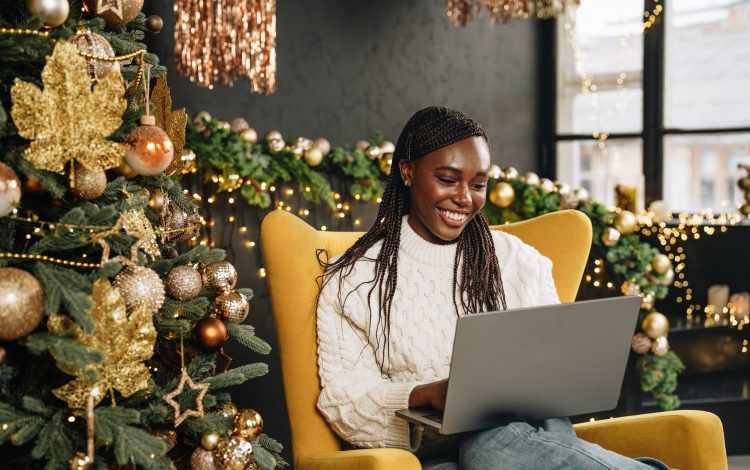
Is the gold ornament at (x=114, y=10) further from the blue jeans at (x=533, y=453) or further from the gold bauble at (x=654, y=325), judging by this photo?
the gold bauble at (x=654, y=325)

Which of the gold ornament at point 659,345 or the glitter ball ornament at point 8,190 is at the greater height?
the glitter ball ornament at point 8,190

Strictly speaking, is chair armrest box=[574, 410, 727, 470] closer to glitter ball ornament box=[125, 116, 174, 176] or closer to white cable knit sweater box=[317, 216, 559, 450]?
white cable knit sweater box=[317, 216, 559, 450]

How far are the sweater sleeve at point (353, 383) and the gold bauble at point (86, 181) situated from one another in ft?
2.64

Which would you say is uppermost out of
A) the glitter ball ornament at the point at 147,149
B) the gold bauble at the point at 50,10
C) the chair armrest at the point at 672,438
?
the gold bauble at the point at 50,10

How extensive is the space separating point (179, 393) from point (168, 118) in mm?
646

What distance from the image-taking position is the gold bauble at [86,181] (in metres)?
1.55

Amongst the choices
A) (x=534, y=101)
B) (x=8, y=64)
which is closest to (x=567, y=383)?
(x=8, y=64)

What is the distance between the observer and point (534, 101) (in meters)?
5.51

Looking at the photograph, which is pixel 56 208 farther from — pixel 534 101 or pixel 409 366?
pixel 534 101

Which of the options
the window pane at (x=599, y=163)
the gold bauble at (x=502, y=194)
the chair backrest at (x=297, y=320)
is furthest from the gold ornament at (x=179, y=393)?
the window pane at (x=599, y=163)

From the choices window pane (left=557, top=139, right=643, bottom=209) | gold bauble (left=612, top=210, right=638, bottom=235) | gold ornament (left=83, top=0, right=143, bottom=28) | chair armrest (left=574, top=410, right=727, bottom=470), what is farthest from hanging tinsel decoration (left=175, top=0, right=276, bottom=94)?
window pane (left=557, top=139, right=643, bottom=209)

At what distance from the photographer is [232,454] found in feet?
5.74

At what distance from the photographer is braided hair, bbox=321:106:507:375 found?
2244 mm

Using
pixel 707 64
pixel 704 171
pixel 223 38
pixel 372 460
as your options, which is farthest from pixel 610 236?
pixel 372 460
